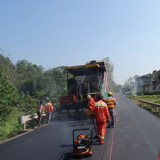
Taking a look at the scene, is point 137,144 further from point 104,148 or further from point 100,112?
point 100,112

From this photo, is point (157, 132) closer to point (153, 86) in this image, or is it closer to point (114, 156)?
point (114, 156)

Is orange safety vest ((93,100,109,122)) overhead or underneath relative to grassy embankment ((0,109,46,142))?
overhead

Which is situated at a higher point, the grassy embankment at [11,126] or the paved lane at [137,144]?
the paved lane at [137,144]

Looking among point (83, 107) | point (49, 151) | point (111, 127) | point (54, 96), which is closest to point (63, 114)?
point (83, 107)

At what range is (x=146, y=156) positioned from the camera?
5191 mm

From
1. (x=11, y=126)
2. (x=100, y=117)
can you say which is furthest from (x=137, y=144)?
(x=11, y=126)

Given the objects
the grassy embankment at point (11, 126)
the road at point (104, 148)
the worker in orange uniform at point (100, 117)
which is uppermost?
the worker in orange uniform at point (100, 117)

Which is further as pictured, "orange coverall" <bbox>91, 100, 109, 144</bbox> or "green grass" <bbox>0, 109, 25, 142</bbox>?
"green grass" <bbox>0, 109, 25, 142</bbox>

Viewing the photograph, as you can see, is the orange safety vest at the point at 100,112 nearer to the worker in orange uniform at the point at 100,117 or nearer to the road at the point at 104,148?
the worker in orange uniform at the point at 100,117

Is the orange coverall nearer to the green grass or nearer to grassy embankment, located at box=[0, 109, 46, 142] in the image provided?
grassy embankment, located at box=[0, 109, 46, 142]

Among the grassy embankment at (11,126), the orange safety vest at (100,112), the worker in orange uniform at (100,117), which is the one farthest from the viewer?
the grassy embankment at (11,126)

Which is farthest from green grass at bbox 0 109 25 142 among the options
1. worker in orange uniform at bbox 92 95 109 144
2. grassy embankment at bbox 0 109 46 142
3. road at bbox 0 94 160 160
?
worker in orange uniform at bbox 92 95 109 144

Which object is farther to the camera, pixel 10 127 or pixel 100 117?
pixel 10 127

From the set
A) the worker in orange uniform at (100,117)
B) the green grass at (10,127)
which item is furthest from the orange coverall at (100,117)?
the green grass at (10,127)
